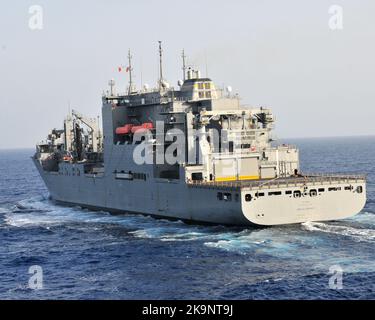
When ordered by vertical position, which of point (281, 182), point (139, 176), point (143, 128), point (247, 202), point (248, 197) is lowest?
point (247, 202)

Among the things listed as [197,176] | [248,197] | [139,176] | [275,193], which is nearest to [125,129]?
[139,176]

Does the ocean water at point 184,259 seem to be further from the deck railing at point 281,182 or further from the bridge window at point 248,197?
the deck railing at point 281,182

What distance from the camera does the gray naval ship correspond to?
4112cm

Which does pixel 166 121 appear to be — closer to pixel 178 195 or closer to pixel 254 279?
pixel 178 195

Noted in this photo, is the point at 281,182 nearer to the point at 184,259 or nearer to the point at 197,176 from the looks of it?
the point at 197,176

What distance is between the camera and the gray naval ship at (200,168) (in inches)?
1619

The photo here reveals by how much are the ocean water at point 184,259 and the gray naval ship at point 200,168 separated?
49.8 inches

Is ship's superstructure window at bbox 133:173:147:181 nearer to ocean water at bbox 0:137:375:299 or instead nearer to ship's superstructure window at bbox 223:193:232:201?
ocean water at bbox 0:137:375:299

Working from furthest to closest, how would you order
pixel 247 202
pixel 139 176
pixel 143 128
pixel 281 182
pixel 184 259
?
1. pixel 143 128
2. pixel 139 176
3. pixel 281 182
4. pixel 247 202
5. pixel 184 259

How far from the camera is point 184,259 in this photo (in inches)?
1378

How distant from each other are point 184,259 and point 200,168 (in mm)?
11177
